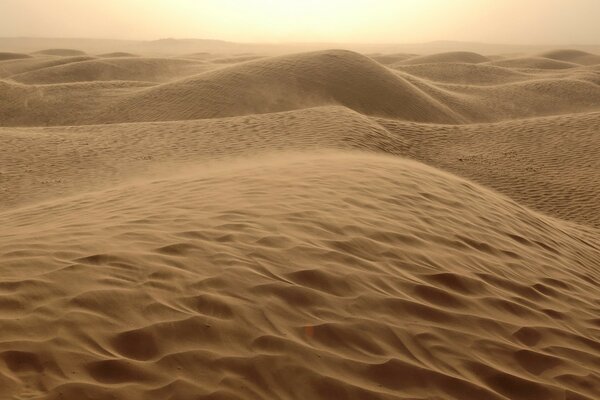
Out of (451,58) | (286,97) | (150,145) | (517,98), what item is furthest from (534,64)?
(150,145)

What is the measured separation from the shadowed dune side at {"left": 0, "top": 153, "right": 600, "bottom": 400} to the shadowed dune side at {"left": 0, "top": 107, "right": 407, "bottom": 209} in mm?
4738

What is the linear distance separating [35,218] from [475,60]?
156ft

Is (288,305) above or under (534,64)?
under

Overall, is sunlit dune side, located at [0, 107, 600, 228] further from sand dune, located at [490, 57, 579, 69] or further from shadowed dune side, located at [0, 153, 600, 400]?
sand dune, located at [490, 57, 579, 69]

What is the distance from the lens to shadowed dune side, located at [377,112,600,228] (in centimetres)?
1272

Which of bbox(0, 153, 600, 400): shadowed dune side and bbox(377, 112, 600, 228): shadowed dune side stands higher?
bbox(0, 153, 600, 400): shadowed dune side

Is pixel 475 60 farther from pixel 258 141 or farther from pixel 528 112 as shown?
pixel 258 141

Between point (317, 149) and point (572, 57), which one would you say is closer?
point (317, 149)

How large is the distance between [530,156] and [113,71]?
26.0 m

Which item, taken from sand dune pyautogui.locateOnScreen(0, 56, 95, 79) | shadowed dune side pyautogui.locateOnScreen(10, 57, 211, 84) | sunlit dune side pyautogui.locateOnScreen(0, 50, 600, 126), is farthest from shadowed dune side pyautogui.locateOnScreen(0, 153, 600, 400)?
sand dune pyautogui.locateOnScreen(0, 56, 95, 79)

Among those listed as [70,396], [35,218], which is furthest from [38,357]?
[35,218]

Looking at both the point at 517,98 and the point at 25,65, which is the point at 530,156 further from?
the point at 25,65

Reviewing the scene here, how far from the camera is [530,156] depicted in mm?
15422

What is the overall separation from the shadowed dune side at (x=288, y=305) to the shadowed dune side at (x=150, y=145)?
4738 mm
